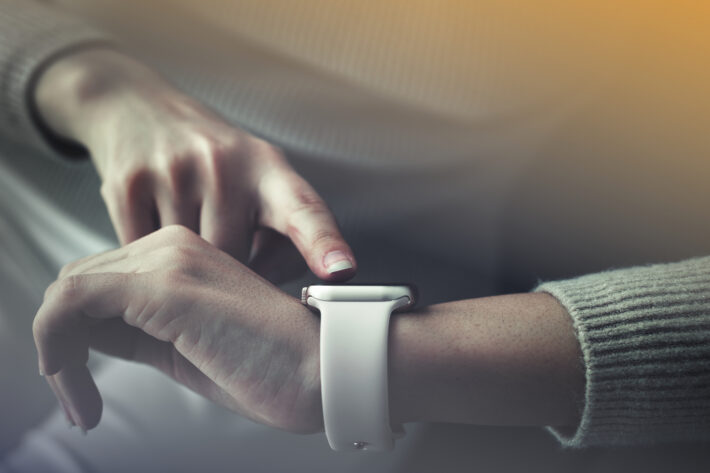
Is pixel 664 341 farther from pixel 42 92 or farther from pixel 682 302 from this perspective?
pixel 42 92

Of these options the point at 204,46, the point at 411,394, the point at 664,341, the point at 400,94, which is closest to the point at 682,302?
the point at 664,341

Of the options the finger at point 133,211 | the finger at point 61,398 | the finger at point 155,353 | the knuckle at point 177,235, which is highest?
the knuckle at point 177,235

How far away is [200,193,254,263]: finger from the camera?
336 millimetres

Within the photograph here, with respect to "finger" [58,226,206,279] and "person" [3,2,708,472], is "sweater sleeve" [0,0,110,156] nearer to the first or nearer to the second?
"person" [3,2,708,472]

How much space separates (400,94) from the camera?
1.41 ft

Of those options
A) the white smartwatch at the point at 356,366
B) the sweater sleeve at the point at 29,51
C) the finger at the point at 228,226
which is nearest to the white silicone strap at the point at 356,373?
the white smartwatch at the point at 356,366

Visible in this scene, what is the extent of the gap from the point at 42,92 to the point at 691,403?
453 millimetres

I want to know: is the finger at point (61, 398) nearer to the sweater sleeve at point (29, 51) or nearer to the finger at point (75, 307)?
the finger at point (75, 307)

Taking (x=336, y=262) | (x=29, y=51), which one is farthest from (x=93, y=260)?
(x=29, y=51)

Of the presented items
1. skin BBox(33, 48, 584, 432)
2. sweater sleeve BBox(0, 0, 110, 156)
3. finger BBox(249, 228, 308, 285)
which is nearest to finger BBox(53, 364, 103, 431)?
skin BBox(33, 48, 584, 432)

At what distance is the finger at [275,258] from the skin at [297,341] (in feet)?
0.12

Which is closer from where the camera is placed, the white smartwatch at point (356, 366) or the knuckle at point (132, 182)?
the white smartwatch at point (356, 366)

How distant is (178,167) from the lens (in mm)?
362

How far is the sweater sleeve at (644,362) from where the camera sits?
10.1 inches
